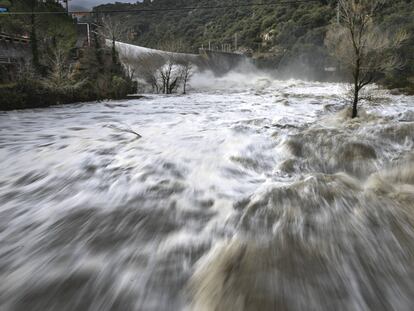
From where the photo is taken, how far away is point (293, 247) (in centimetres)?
358

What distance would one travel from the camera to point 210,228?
4.05 meters

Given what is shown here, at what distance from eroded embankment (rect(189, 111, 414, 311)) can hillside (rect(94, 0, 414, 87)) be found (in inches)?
1045

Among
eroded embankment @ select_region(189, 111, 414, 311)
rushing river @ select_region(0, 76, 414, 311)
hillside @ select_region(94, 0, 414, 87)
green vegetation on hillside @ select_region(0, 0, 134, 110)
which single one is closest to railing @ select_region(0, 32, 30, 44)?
green vegetation on hillside @ select_region(0, 0, 134, 110)

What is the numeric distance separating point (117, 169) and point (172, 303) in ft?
14.5

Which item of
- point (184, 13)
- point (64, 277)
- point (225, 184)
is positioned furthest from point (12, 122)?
point (184, 13)

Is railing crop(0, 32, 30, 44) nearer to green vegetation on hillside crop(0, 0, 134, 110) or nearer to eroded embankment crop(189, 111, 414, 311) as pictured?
green vegetation on hillside crop(0, 0, 134, 110)

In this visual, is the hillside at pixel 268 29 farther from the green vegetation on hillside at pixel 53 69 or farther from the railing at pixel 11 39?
the railing at pixel 11 39

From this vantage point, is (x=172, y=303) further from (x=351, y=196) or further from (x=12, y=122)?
(x=12, y=122)

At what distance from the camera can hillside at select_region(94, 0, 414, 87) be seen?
4231 centimetres

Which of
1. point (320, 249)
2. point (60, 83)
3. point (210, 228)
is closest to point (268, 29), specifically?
point (60, 83)

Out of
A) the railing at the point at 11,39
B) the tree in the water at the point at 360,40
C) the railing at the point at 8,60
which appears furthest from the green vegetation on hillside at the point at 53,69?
the tree in the water at the point at 360,40

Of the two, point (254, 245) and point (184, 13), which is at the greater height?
point (184, 13)

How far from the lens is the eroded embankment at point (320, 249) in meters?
2.80

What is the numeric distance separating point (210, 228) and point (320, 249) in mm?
1399
